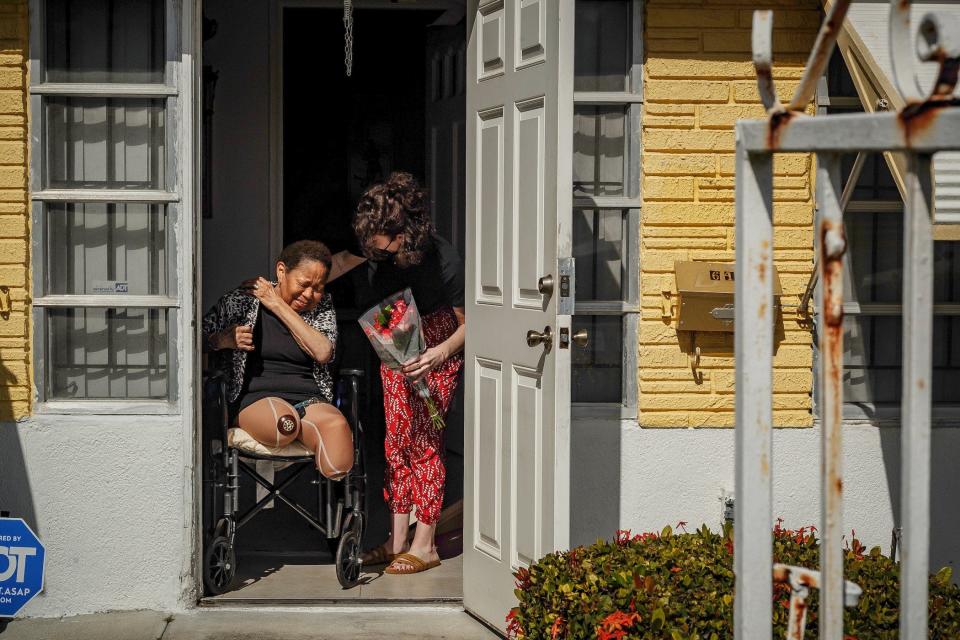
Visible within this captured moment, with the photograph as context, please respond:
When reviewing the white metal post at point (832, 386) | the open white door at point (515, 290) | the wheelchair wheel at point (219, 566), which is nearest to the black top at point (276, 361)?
the wheelchair wheel at point (219, 566)

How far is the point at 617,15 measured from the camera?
4.71 metres

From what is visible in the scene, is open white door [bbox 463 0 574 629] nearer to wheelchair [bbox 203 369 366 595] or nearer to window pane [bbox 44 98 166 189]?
wheelchair [bbox 203 369 366 595]

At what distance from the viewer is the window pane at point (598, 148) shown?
185 inches

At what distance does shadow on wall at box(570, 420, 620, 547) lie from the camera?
15.5 ft

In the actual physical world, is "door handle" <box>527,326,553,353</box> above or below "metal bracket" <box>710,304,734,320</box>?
below

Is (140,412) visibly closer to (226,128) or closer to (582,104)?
(582,104)

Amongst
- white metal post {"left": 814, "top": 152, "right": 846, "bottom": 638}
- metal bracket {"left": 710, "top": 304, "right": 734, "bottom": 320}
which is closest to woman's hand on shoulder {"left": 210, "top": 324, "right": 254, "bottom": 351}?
metal bracket {"left": 710, "top": 304, "right": 734, "bottom": 320}

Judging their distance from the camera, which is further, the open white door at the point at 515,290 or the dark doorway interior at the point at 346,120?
the dark doorway interior at the point at 346,120

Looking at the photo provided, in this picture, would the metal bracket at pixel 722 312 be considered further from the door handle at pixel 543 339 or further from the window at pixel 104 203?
the window at pixel 104 203

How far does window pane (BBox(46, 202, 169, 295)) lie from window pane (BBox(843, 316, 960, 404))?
2.77 metres

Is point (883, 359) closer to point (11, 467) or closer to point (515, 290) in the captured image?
point (515, 290)

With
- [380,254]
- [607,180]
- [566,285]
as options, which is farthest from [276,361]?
[566,285]

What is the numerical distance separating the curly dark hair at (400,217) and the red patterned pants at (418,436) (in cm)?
34

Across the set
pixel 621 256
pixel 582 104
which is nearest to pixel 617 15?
pixel 582 104
